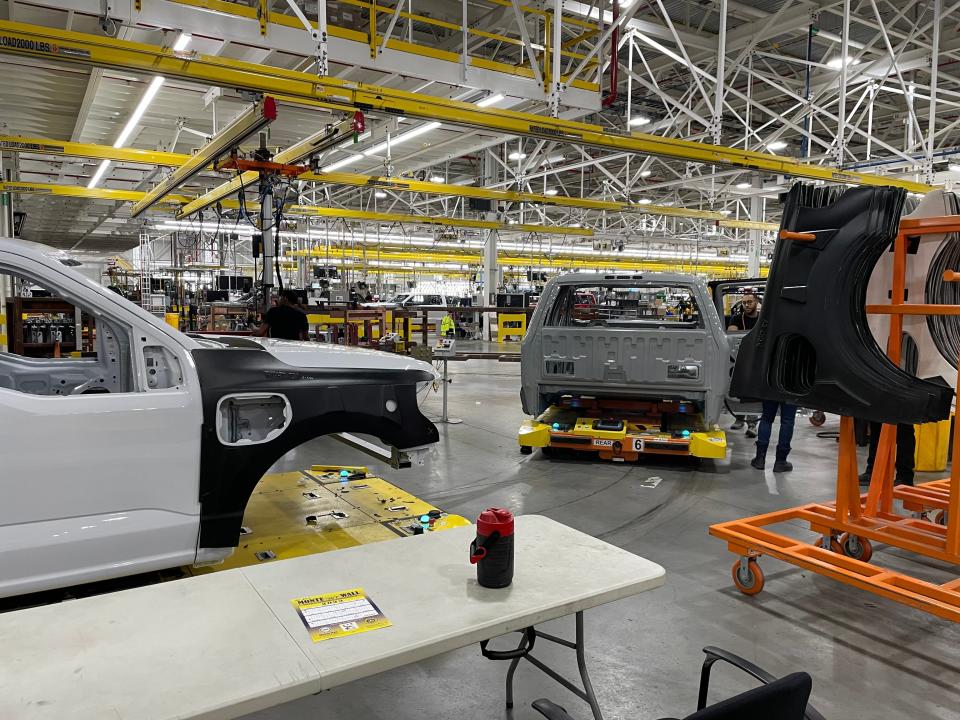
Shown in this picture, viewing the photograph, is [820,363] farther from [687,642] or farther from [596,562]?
[596,562]

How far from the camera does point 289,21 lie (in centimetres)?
655

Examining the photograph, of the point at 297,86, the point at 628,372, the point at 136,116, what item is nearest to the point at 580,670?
the point at 628,372

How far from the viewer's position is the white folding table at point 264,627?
4.36 ft

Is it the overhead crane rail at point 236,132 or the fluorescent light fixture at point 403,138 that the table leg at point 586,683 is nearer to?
the overhead crane rail at point 236,132

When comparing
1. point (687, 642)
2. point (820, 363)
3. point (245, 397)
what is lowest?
point (687, 642)

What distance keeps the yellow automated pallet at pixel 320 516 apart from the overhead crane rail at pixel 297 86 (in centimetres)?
355

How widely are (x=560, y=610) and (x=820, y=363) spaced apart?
233 cm

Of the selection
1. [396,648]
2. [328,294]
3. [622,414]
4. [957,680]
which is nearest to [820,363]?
[957,680]

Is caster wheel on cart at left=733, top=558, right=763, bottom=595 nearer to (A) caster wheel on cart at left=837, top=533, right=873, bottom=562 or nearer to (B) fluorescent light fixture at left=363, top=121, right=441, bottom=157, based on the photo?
(A) caster wheel on cart at left=837, top=533, right=873, bottom=562

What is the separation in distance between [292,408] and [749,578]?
265cm

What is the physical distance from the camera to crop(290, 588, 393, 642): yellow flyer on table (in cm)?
159

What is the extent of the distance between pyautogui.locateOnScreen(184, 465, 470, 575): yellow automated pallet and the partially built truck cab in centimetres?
270

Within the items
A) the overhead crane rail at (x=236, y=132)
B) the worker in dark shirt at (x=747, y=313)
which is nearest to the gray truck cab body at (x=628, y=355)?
the worker in dark shirt at (x=747, y=313)

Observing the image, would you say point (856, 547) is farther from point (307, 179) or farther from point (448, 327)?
point (448, 327)
